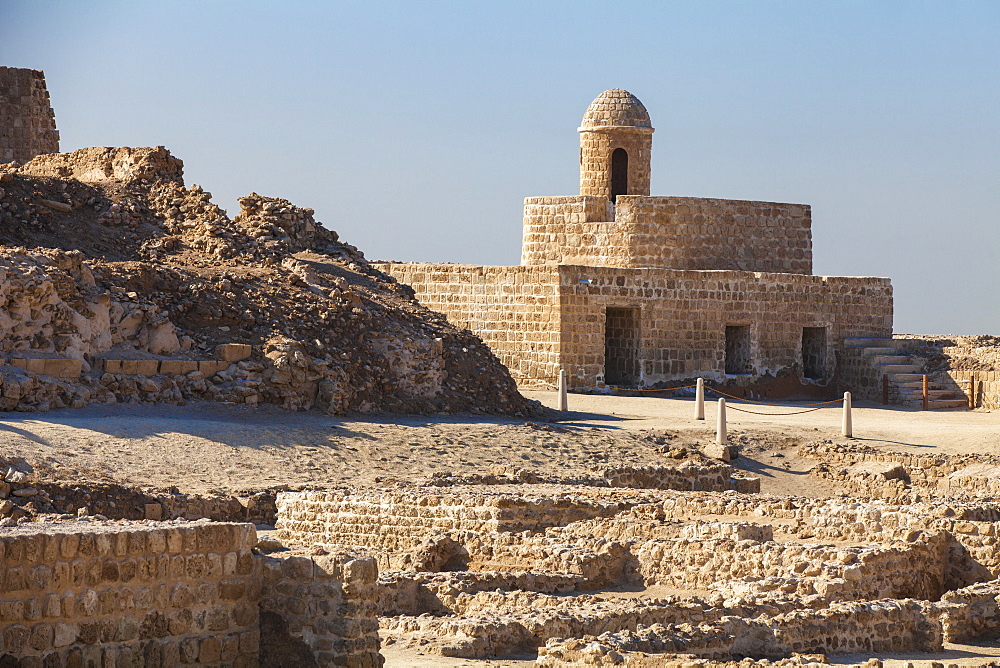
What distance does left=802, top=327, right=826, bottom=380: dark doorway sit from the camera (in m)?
30.5

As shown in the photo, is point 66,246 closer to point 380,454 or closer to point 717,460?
point 380,454

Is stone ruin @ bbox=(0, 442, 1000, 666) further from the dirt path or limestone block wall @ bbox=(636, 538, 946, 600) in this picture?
the dirt path

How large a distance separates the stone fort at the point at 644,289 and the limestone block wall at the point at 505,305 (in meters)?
0.02

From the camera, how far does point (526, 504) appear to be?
14.3 m

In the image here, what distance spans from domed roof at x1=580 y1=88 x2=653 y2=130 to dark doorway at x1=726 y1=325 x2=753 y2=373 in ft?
17.1

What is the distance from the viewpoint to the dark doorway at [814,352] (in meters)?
30.5

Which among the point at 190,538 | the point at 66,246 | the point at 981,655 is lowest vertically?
the point at 981,655

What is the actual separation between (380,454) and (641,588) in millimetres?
6943

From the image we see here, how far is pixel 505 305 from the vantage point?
28297mm

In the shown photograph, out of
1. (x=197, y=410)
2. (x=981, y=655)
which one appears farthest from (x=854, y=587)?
(x=197, y=410)

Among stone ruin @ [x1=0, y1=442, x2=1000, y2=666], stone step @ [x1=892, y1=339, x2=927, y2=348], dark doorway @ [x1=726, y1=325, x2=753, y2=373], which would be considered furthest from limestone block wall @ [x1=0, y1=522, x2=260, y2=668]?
stone step @ [x1=892, y1=339, x2=927, y2=348]

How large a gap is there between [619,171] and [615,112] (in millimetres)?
1234

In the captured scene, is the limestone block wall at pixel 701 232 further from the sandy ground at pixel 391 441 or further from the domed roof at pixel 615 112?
the sandy ground at pixel 391 441

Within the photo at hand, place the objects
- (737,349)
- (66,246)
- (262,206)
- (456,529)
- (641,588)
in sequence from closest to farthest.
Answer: (641,588) → (456,529) → (66,246) → (262,206) → (737,349)
